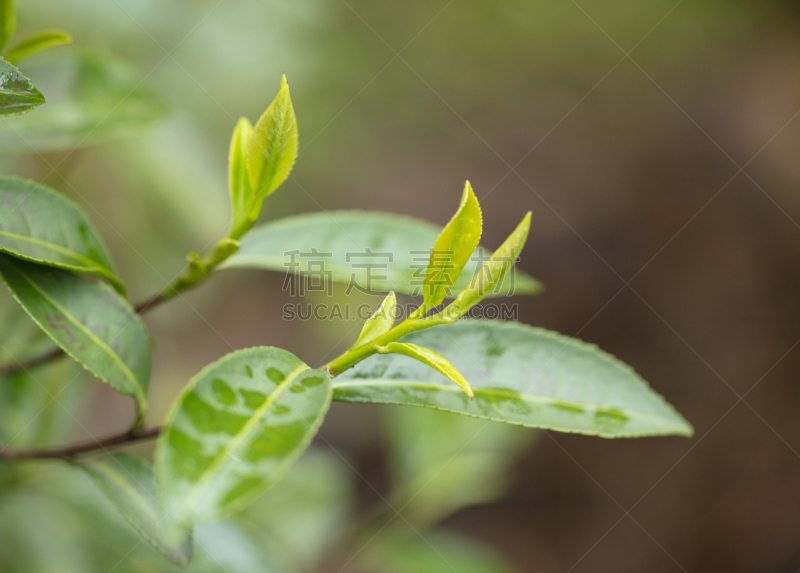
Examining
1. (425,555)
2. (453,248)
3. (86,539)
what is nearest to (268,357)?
(453,248)

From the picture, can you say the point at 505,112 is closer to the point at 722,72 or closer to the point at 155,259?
the point at 722,72

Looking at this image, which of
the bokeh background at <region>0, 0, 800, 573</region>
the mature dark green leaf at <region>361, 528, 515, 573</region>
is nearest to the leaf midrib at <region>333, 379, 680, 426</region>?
the mature dark green leaf at <region>361, 528, 515, 573</region>

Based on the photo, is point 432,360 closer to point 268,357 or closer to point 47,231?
point 268,357

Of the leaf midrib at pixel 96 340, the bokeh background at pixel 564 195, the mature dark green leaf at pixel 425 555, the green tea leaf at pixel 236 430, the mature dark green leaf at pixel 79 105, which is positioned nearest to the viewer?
the green tea leaf at pixel 236 430

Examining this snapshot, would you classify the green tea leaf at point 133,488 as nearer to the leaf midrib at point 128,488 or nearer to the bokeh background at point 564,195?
the leaf midrib at point 128,488

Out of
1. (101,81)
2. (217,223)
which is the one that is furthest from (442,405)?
(217,223)

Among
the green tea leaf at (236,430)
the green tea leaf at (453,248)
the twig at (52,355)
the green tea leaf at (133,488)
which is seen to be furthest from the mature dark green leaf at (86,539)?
the green tea leaf at (453,248)
